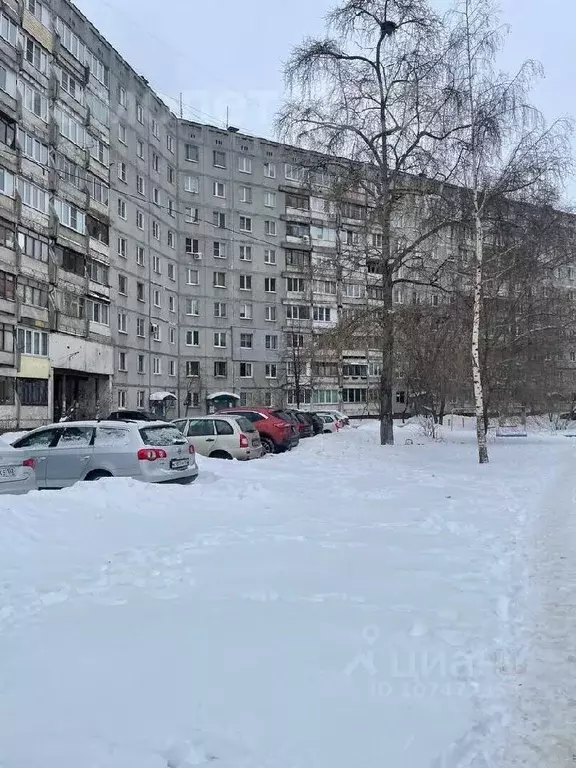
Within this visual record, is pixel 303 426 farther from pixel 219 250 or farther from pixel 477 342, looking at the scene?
pixel 219 250

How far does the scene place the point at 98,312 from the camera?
4128cm

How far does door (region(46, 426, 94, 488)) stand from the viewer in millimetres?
12469

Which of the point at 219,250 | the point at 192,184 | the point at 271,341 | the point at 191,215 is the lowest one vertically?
the point at 271,341

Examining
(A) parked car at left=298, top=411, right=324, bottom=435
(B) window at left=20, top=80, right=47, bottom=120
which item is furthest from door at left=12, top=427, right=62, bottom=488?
(B) window at left=20, top=80, right=47, bottom=120

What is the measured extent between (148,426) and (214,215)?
1802 inches

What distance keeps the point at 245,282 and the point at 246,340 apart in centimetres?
469

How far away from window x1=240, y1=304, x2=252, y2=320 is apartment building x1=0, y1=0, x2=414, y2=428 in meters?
0.12

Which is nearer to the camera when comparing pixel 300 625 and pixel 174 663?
pixel 174 663

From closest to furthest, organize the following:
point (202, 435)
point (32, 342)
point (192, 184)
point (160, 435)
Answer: point (160, 435) → point (202, 435) → point (32, 342) → point (192, 184)

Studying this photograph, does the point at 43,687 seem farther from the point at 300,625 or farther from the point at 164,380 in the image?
the point at 164,380

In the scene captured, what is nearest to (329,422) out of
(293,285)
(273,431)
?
(273,431)

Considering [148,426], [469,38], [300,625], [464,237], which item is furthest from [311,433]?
[300,625]

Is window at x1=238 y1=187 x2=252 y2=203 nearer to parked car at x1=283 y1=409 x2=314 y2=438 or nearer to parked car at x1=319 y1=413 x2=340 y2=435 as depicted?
parked car at x1=319 y1=413 x2=340 y2=435

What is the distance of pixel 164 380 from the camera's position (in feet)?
168
